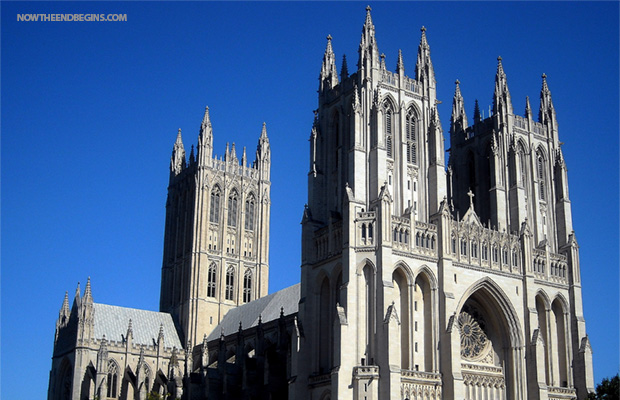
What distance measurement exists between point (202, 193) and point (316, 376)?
156ft

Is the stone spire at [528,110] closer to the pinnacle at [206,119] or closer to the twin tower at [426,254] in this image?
the twin tower at [426,254]

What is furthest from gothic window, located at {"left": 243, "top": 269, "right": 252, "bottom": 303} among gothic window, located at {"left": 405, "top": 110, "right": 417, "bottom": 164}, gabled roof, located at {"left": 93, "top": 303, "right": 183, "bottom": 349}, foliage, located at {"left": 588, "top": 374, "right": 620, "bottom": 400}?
foliage, located at {"left": 588, "top": 374, "right": 620, "bottom": 400}

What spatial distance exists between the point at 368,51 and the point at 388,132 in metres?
6.99

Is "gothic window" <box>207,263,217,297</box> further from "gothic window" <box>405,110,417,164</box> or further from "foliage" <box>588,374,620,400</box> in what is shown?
"foliage" <box>588,374,620,400</box>

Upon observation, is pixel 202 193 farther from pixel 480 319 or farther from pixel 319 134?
pixel 480 319

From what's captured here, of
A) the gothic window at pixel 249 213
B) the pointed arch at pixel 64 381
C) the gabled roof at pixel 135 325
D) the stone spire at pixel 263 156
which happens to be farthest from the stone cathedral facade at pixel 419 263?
the stone spire at pixel 263 156

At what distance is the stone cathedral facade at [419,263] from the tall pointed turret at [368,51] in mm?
114

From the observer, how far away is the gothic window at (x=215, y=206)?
4311 inches

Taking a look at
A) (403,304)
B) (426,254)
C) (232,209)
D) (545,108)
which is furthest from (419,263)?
(232,209)

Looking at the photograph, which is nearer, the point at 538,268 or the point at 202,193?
the point at 538,268

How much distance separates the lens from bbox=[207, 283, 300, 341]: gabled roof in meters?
90.0

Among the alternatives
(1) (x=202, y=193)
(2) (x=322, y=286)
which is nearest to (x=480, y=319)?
(2) (x=322, y=286)

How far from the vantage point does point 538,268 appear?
73.5 m

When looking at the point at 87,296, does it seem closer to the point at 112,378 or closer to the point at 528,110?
the point at 112,378
